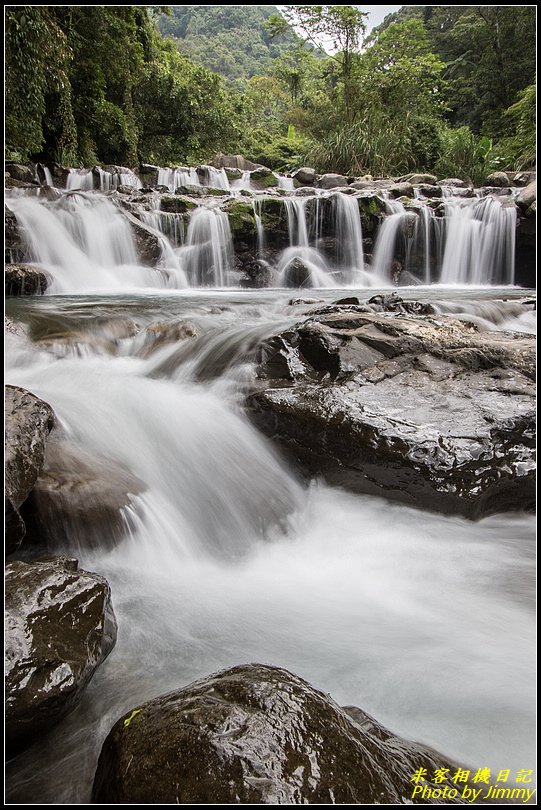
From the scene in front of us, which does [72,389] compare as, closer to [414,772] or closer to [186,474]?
[186,474]

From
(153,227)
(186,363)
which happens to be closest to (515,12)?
(153,227)

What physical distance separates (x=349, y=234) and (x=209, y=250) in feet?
12.0

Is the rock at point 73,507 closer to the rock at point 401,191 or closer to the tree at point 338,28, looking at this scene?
the rock at point 401,191

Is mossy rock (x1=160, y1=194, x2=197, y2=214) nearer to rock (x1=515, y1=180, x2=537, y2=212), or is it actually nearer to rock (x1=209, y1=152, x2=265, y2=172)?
rock (x1=515, y1=180, x2=537, y2=212)

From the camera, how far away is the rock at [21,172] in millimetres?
11297

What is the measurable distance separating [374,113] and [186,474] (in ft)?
67.6

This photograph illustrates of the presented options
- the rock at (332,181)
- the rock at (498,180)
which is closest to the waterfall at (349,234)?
the rock at (332,181)

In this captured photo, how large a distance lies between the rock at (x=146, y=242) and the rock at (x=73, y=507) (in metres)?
7.79

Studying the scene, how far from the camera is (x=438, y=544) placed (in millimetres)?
2809

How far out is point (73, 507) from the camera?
8.25ft

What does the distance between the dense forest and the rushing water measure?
20.0 feet

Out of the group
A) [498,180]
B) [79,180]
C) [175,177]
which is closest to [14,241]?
[79,180]

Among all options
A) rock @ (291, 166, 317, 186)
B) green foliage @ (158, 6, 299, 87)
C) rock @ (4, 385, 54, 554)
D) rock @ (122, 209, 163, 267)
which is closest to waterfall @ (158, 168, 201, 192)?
rock @ (291, 166, 317, 186)

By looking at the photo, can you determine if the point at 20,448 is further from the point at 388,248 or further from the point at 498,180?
the point at 498,180
